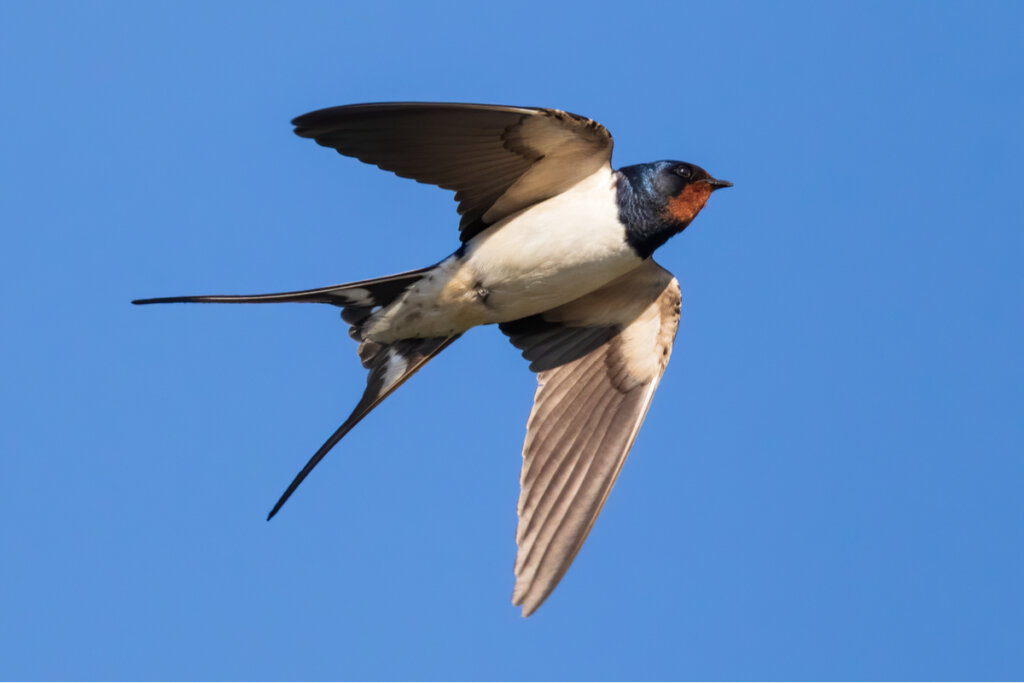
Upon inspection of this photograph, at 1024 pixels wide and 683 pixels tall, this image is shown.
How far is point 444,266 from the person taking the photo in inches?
160

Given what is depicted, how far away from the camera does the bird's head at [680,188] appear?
401cm

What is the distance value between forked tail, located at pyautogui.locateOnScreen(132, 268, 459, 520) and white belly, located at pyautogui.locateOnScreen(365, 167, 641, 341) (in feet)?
0.11

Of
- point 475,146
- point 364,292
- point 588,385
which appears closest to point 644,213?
point 475,146

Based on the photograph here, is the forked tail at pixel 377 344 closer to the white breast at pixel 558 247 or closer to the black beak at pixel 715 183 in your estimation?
the white breast at pixel 558 247

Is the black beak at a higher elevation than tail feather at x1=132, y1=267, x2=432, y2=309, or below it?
higher

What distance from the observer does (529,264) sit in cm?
401

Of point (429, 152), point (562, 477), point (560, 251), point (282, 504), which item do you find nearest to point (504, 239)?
point (560, 251)

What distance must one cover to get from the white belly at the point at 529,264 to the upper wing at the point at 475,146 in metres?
0.07

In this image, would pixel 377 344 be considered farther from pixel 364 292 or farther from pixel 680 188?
pixel 680 188

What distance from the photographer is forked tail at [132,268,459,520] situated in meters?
3.93

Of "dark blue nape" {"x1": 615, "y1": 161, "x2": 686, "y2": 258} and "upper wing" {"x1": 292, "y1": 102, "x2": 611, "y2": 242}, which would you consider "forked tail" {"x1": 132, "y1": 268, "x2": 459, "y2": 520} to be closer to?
"upper wing" {"x1": 292, "y1": 102, "x2": 611, "y2": 242}

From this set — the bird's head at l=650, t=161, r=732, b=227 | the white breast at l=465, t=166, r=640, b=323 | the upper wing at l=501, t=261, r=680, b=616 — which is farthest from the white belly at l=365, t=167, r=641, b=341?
the upper wing at l=501, t=261, r=680, b=616

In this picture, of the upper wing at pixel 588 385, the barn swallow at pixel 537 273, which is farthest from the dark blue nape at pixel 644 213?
the upper wing at pixel 588 385

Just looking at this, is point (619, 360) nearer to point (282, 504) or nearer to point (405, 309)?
point (405, 309)
